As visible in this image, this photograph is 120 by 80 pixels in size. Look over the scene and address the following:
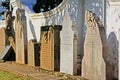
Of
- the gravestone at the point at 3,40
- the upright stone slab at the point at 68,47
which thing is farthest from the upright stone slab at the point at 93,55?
the gravestone at the point at 3,40

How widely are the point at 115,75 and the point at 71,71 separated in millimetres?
1296

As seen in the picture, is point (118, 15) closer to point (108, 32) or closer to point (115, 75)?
point (108, 32)

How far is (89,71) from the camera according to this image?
28.6 ft

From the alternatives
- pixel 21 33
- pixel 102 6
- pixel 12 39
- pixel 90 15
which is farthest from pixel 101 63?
pixel 12 39

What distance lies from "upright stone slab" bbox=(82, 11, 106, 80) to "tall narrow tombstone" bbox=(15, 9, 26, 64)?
3.91 m

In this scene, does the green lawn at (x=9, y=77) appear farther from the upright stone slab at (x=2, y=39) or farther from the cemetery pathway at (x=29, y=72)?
the upright stone slab at (x=2, y=39)

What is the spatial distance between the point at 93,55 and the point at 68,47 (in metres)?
1.16

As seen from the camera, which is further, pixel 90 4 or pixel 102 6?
pixel 90 4

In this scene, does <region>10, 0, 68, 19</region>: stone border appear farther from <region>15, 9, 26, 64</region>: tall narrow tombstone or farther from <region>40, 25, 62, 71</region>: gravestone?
<region>40, 25, 62, 71</region>: gravestone

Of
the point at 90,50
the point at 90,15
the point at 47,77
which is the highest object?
the point at 90,15

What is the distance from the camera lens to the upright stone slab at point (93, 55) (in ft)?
27.3

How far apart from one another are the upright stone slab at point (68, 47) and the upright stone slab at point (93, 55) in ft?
1.82

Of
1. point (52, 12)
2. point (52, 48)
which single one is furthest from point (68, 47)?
point (52, 12)

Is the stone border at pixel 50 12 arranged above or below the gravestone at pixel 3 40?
above
